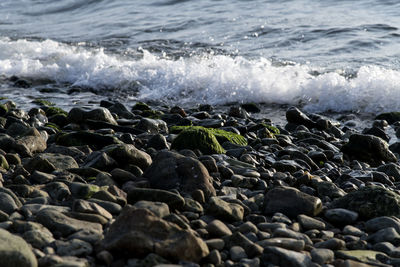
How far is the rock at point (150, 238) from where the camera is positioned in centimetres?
239

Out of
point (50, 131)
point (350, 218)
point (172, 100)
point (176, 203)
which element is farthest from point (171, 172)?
point (172, 100)

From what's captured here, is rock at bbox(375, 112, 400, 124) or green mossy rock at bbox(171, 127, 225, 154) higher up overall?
green mossy rock at bbox(171, 127, 225, 154)

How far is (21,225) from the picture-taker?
260 centimetres

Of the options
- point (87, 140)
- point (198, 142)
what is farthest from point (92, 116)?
point (198, 142)

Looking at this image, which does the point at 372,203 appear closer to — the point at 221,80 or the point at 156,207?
the point at 156,207

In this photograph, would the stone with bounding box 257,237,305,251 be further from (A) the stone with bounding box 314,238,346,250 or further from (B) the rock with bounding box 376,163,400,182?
(B) the rock with bounding box 376,163,400,182

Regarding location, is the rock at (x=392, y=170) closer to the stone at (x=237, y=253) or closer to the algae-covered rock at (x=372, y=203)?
the algae-covered rock at (x=372, y=203)

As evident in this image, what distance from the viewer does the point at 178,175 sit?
343cm

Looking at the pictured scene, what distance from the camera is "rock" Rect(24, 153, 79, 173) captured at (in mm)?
3713

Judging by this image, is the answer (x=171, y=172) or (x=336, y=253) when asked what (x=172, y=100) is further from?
(x=336, y=253)

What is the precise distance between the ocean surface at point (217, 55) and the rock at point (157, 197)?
17.3ft

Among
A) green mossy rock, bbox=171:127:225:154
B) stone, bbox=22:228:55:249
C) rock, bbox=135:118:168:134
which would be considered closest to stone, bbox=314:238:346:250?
stone, bbox=22:228:55:249

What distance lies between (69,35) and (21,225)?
12818 millimetres

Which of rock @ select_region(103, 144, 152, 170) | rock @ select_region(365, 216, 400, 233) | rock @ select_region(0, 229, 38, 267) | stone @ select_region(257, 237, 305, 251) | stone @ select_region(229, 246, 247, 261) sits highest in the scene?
rock @ select_region(0, 229, 38, 267)
